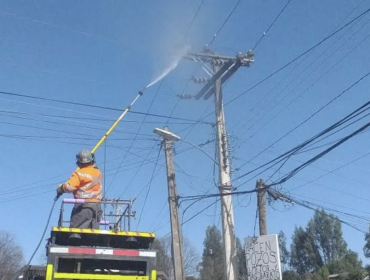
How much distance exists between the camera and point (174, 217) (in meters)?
17.8

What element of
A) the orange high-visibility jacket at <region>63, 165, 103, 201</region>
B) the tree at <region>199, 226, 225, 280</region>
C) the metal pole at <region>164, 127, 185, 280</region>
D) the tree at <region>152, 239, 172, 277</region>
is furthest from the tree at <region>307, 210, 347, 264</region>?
the orange high-visibility jacket at <region>63, 165, 103, 201</region>

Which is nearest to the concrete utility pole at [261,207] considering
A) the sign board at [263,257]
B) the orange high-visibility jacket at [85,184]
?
the sign board at [263,257]

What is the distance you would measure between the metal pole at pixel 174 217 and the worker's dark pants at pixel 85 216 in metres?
9.83

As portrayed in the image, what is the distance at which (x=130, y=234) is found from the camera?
7203 mm

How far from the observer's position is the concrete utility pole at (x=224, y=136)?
1418 centimetres

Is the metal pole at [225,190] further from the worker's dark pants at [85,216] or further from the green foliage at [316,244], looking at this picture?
the green foliage at [316,244]

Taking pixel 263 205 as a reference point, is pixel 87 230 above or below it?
below

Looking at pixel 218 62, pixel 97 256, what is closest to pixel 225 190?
pixel 218 62

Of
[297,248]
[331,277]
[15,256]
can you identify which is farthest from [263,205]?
[15,256]

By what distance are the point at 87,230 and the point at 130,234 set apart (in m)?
0.58

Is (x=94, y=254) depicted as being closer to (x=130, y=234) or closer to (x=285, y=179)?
(x=130, y=234)

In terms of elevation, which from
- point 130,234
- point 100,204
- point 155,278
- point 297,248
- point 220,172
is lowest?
point 155,278

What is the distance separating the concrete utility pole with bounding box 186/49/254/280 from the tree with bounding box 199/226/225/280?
34437 millimetres

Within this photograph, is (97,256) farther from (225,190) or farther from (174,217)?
(174,217)
